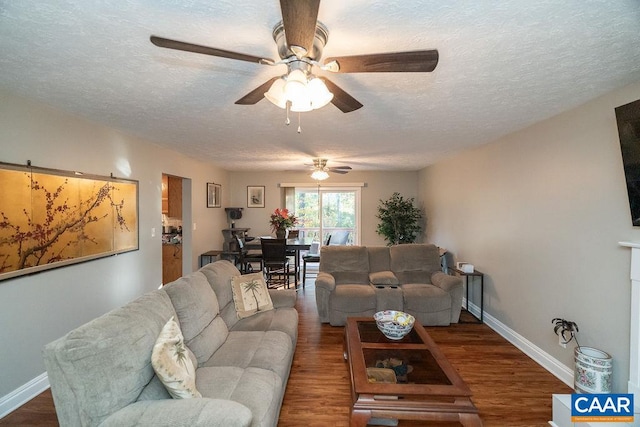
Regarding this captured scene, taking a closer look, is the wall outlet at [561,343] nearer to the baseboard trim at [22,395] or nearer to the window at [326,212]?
the baseboard trim at [22,395]

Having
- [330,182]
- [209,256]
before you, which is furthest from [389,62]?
[330,182]

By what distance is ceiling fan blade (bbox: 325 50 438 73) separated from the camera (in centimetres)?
128

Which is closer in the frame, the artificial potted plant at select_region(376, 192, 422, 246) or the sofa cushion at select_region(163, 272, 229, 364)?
the sofa cushion at select_region(163, 272, 229, 364)

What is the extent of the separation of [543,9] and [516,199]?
245cm

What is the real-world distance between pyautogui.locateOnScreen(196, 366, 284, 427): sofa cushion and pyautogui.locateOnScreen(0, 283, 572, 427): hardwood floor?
551 mm

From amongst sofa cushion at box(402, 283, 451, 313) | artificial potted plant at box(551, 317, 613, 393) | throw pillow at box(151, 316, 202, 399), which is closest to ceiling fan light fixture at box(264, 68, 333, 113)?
throw pillow at box(151, 316, 202, 399)

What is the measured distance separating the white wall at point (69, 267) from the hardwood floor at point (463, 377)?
48 centimetres

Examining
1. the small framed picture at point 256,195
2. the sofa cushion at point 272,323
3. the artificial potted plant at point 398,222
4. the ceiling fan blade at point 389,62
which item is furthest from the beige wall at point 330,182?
the ceiling fan blade at point 389,62

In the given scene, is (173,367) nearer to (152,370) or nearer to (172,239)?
(152,370)

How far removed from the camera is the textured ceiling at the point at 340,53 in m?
1.32

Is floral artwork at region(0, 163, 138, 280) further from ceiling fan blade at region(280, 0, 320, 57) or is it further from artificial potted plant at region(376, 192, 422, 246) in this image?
artificial potted plant at region(376, 192, 422, 246)

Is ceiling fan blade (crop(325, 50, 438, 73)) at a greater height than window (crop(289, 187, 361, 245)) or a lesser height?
greater

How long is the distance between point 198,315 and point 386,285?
2.62 metres

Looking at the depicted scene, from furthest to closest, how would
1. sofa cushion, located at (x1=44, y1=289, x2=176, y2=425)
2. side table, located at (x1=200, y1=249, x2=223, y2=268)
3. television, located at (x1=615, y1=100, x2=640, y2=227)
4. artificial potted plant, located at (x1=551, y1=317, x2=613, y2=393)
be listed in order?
side table, located at (x1=200, y1=249, x2=223, y2=268)
artificial potted plant, located at (x1=551, y1=317, x2=613, y2=393)
television, located at (x1=615, y1=100, x2=640, y2=227)
sofa cushion, located at (x1=44, y1=289, x2=176, y2=425)
